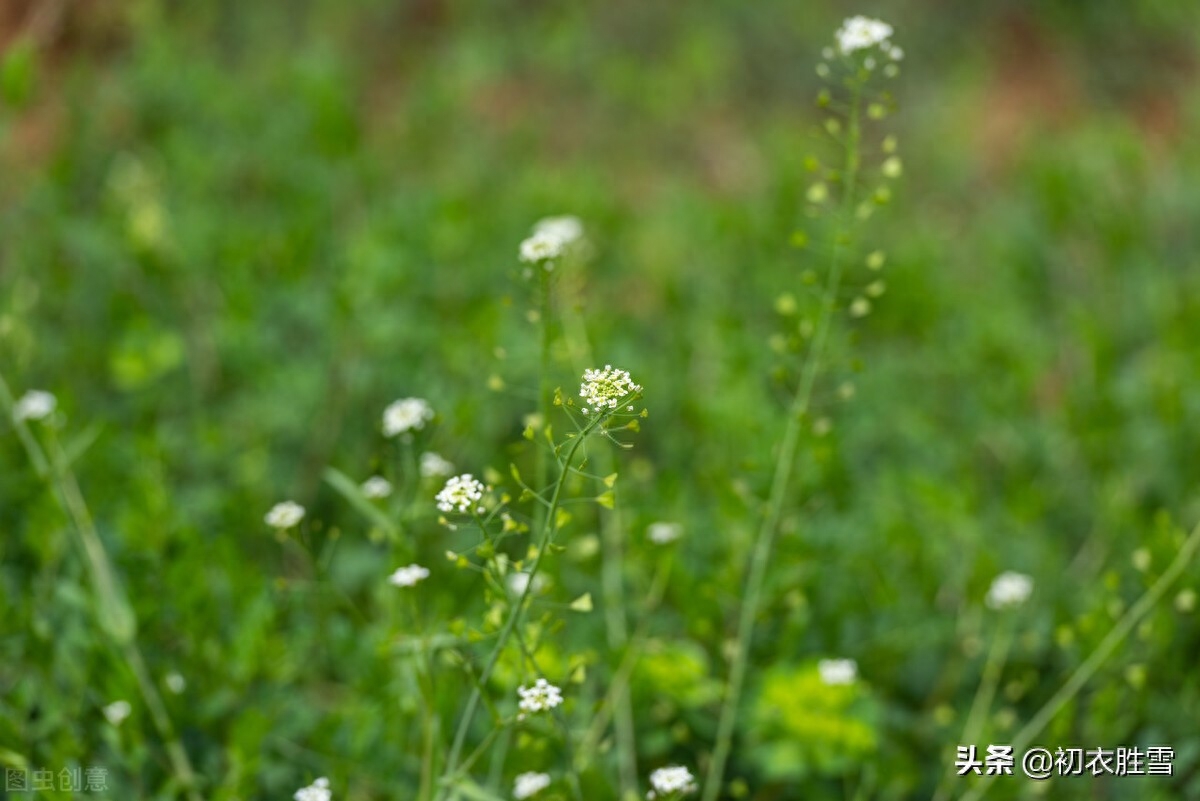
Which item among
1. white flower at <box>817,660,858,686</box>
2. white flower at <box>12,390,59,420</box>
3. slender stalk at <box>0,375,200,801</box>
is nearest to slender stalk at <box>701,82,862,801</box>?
white flower at <box>817,660,858,686</box>

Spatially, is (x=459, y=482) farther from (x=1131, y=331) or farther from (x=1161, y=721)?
(x=1131, y=331)

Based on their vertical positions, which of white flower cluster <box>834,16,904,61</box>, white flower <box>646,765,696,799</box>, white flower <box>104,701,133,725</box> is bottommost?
white flower <box>646,765,696,799</box>

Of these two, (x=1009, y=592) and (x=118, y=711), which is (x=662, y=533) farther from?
(x=118, y=711)

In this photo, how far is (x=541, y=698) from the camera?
4.54 ft

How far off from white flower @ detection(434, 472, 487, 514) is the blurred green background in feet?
1.16

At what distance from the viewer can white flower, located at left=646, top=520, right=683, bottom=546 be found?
2.06 meters

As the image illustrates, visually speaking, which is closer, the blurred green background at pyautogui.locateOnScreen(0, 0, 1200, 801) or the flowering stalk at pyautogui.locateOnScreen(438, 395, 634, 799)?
the flowering stalk at pyautogui.locateOnScreen(438, 395, 634, 799)

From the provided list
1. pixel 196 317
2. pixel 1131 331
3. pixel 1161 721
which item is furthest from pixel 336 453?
pixel 1131 331

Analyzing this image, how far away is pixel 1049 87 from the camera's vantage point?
5426mm

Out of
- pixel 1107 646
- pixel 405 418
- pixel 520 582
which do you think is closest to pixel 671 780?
pixel 520 582

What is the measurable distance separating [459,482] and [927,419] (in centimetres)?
189

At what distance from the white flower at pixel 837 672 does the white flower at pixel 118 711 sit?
1.05 m

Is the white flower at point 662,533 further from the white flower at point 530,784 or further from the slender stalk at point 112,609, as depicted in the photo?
the slender stalk at point 112,609

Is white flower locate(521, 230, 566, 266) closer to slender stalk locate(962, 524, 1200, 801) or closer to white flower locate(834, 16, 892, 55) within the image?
white flower locate(834, 16, 892, 55)
